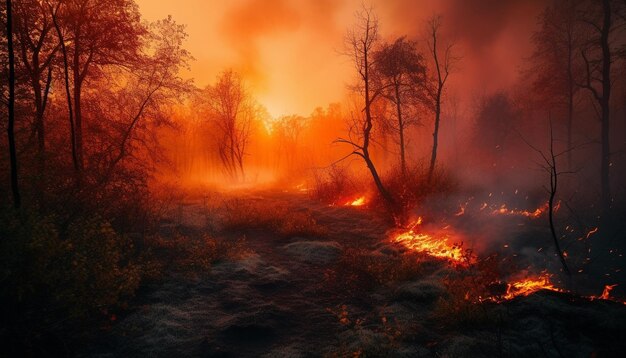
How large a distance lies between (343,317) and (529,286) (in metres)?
4.86

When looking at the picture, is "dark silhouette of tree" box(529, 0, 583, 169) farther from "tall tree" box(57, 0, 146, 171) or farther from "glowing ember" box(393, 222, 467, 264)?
"tall tree" box(57, 0, 146, 171)

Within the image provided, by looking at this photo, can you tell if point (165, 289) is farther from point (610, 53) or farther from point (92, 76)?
point (610, 53)

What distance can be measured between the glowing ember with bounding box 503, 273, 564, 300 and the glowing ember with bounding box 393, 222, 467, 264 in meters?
1.76

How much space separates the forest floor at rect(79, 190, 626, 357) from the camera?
5578mm

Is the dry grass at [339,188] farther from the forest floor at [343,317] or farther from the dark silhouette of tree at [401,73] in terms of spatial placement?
the forest floor at [343,317]

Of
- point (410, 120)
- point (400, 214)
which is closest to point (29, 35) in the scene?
point (400, 214)

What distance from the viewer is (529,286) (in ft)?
26.7

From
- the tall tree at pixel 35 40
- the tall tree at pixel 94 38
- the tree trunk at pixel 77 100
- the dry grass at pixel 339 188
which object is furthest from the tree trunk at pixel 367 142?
the tall tree at pixel 35 40

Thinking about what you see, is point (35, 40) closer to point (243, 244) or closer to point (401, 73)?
point (243, 244)

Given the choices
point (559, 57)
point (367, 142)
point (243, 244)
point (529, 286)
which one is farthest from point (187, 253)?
point (559, 57)

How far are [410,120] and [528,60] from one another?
16.7 m

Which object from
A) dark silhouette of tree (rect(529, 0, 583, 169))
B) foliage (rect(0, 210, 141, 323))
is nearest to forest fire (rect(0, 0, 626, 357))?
foliage (rect(0, 210, 141, 323))

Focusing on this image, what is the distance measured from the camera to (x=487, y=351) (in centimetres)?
529

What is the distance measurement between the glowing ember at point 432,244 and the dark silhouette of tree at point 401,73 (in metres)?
5.72
